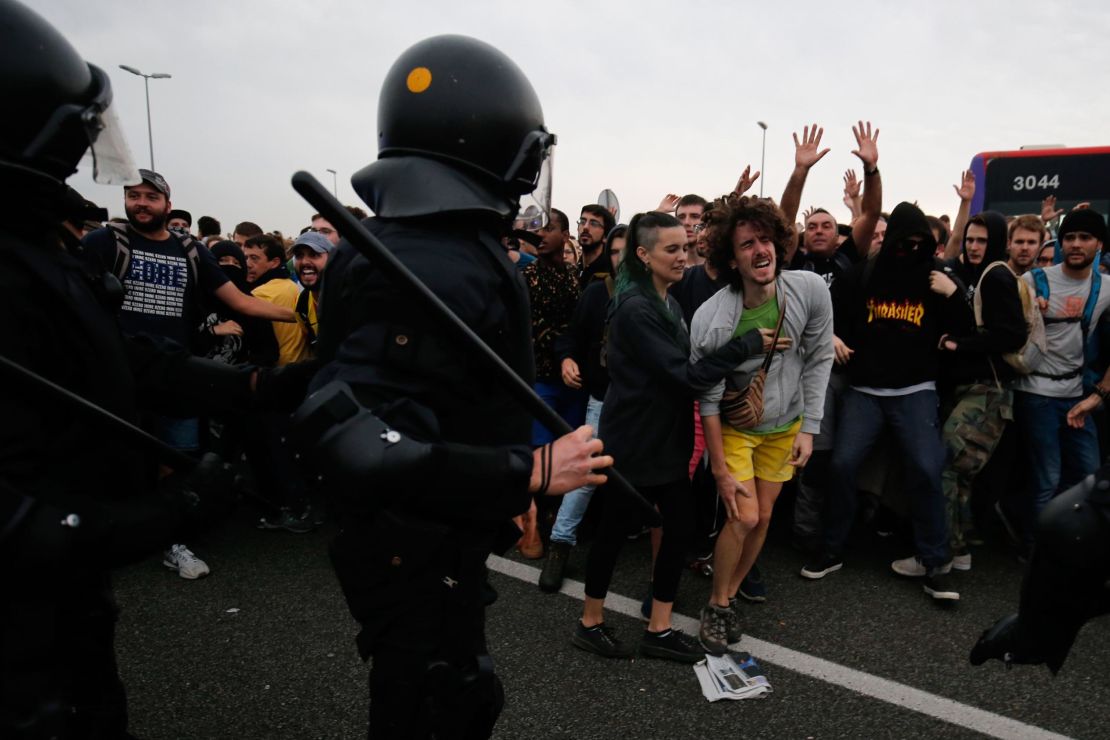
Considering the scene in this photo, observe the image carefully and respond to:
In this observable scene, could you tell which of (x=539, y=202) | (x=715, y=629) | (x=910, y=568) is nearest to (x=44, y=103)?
(x=539, y=202)

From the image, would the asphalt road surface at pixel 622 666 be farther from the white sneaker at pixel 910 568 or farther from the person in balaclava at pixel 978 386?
the person in balaclava at pixel 978 386

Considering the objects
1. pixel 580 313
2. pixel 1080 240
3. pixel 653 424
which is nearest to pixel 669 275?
pixel 653 424

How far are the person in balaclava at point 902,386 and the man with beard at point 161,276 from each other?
11.1 feet

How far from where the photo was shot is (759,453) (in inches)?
128

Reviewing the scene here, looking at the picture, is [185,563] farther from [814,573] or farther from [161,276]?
[814,573]

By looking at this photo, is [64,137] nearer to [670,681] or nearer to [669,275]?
[669,275]

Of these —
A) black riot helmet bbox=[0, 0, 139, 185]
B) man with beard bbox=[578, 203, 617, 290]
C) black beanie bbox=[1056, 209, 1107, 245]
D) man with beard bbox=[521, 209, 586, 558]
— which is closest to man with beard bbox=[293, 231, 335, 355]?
man with beard bbox=[521, 209, 586, 558]

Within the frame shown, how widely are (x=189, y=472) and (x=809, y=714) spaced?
7.49ft

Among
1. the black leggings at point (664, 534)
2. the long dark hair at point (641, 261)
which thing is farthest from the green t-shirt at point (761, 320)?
the black leggings at point (664, 534)

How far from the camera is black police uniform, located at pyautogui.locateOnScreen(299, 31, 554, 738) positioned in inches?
56.7

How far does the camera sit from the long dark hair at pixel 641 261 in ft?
10.1

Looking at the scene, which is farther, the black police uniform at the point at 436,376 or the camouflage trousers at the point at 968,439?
the camouflage trousers at the point at 968,439

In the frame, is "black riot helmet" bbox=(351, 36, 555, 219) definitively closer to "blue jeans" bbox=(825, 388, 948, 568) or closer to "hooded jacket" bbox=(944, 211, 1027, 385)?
"blue jeans" bbox=(825, 388, 948, 568)

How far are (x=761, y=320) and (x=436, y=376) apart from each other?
2.04m
